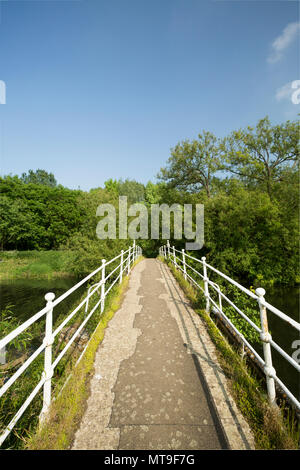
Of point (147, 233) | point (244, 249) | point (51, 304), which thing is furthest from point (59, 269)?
point (51, 304)

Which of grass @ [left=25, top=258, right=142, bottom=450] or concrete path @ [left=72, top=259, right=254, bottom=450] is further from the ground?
grass @ [left=25, top=258, right=142, bottom=450]

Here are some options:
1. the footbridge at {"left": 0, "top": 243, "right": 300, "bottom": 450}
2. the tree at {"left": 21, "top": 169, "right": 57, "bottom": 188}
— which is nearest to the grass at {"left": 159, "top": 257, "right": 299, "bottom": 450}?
the footbridge at {"left": 0, "top": 243, "right": 300, "bottom": 450}

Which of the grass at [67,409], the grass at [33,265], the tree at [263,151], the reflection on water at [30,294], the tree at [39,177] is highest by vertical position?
the tree at [39,177]

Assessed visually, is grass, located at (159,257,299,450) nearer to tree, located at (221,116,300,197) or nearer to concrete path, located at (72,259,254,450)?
concrete path, located at (72,259,254,450)

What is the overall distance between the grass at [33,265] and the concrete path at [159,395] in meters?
19.7

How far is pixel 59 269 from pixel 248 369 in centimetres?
2748

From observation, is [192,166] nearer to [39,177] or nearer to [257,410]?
[257,410]

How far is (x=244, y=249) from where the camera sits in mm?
16719

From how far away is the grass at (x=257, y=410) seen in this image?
1.88m

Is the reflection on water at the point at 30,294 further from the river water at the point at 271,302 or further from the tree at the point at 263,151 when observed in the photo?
the tree at the point at 263,151

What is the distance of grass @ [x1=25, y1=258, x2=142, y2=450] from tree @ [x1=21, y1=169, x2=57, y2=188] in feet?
323

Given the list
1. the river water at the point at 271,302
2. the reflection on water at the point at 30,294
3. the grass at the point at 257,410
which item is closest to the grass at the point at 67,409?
the grass at the point at 257,410

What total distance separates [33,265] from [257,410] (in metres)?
29.4

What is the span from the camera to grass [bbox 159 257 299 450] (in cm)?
188
